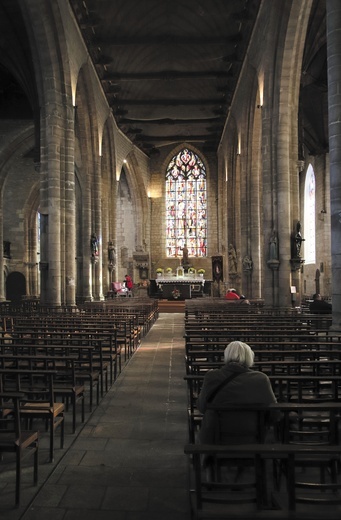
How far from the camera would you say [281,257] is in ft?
61.0

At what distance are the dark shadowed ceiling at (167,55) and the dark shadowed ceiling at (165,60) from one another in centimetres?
5

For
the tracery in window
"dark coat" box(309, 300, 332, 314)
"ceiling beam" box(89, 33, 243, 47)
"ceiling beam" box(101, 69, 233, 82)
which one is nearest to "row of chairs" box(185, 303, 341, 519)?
"dark coat" box(309, 300, 332, 314)

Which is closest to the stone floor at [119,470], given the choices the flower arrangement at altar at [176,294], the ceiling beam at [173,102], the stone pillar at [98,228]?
the stone pillar at [98,228]

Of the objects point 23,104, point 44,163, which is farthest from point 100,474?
point 23,104

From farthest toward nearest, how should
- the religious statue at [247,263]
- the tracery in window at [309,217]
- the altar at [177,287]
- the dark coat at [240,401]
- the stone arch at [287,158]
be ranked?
1. the tracery in window at [309,217]
2. the altar at [177,287]
3. the religious statue at [247,263]
4. the stone arch at [287,158]
5. the dark coat at [240,401]

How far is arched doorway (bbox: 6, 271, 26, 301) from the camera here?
115 ft

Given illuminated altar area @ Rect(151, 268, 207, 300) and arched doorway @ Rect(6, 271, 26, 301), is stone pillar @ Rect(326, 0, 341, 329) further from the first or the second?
arched doorway @ Rect(6, 271, 26, 301)

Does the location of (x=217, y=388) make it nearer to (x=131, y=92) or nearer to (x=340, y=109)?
(x=340, y=109)

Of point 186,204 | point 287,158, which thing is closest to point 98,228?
point 287,158

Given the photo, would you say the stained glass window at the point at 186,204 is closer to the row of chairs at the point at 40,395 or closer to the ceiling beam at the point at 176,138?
the ceiling beam at the point at 176,138

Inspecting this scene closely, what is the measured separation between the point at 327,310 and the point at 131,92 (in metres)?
20.9

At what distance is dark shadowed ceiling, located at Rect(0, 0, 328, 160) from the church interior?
0.09 metres

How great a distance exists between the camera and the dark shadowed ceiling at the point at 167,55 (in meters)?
22.6

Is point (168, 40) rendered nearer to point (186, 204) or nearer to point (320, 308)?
point (320, 308)
